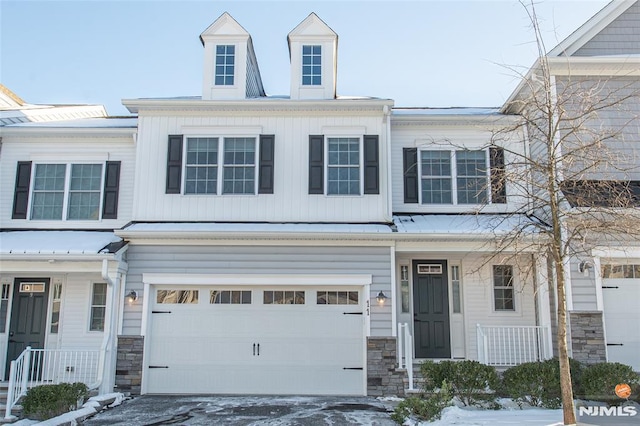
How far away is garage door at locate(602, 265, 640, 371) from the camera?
10227mm

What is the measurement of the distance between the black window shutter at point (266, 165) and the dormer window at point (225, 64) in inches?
67.5

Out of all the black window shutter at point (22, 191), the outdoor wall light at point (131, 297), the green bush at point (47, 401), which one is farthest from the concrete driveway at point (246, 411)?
the black window shutter at point (22, 191)

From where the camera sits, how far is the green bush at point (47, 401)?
26.8 ft

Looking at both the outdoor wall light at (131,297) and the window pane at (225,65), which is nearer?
the outdoor wall light at (131,297)

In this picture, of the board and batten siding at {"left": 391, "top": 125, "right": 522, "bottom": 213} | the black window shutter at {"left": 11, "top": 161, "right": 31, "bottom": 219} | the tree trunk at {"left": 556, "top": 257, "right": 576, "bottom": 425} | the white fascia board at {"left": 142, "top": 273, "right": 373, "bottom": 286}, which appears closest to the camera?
the tree trunk at {"left": 556, "top": 257, "right": 576, "bottom": 425}

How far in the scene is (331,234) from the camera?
1062 centimetres

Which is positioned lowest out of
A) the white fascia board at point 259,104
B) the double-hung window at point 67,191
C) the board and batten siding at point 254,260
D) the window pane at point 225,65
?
the board and batten siding at point 254,260

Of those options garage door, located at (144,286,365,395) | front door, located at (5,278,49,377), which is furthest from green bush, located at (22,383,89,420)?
front door, located at (5,278,49,377)

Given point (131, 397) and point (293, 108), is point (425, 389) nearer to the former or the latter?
point (131, 397)

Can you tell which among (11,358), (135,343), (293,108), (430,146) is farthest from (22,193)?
(430,146)

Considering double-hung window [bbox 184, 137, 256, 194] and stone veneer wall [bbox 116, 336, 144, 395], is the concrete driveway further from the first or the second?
double-hung window [bbox 184, 137, 256, 194]

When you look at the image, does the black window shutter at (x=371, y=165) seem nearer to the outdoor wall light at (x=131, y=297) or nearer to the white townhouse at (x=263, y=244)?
the white townhouse at (x=263, y=244)

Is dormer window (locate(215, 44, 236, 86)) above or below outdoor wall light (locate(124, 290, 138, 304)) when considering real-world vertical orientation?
above

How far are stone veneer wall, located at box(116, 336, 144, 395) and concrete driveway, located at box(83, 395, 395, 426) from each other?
380 millimetres
